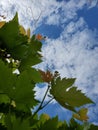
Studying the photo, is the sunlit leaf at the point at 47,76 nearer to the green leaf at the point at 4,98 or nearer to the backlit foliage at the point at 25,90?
the backlit foliage at the point at 25,90

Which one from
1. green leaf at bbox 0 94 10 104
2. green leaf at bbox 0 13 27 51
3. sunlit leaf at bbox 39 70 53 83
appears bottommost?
green leaf at bbox 0 94 10 104

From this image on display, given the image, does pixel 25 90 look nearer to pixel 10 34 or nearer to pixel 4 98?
pixel 4 98

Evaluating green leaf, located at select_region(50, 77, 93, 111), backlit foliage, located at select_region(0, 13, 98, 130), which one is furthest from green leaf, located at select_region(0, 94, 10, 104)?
green leaf, located at select_region(50, 77, 93, 111)

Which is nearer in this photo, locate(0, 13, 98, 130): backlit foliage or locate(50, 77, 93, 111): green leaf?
locate(0, 13, 98, 130): backlit foliage

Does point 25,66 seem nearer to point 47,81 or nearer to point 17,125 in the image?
point 47,81

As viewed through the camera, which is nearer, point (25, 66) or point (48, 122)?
point (48, 122)

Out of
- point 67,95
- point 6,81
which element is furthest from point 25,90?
point 67,95

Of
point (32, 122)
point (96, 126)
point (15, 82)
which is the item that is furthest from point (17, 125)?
point (96, 126)

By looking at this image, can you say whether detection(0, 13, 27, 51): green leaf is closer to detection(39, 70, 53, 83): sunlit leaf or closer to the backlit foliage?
the backlit foliage
